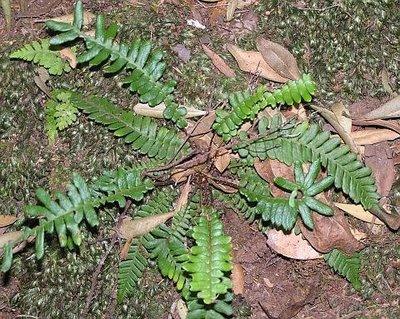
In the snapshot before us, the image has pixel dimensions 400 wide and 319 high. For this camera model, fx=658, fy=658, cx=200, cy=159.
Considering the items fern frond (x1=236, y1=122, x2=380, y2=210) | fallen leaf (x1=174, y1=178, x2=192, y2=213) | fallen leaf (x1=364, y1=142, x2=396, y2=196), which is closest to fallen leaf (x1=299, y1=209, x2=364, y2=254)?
fern frond (x1=236, y1=122, x2=380, y2=210)

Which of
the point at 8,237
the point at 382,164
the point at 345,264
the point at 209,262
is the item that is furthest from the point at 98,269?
the point at 382,164

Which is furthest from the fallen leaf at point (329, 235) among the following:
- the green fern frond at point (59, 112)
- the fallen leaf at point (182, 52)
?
the green fern frond at point (59, 112)

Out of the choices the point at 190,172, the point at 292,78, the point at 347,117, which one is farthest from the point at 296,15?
the point at 190,172

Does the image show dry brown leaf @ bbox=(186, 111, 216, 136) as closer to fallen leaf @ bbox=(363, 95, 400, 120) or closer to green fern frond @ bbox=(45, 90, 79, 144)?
green fern frond @ bbox=(45, 90, 79, 144)

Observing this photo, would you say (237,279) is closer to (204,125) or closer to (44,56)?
(204,125)

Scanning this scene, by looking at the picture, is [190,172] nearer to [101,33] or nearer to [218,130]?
[218,130]

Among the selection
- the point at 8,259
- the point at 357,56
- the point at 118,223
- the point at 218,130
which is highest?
the point at 357,56
